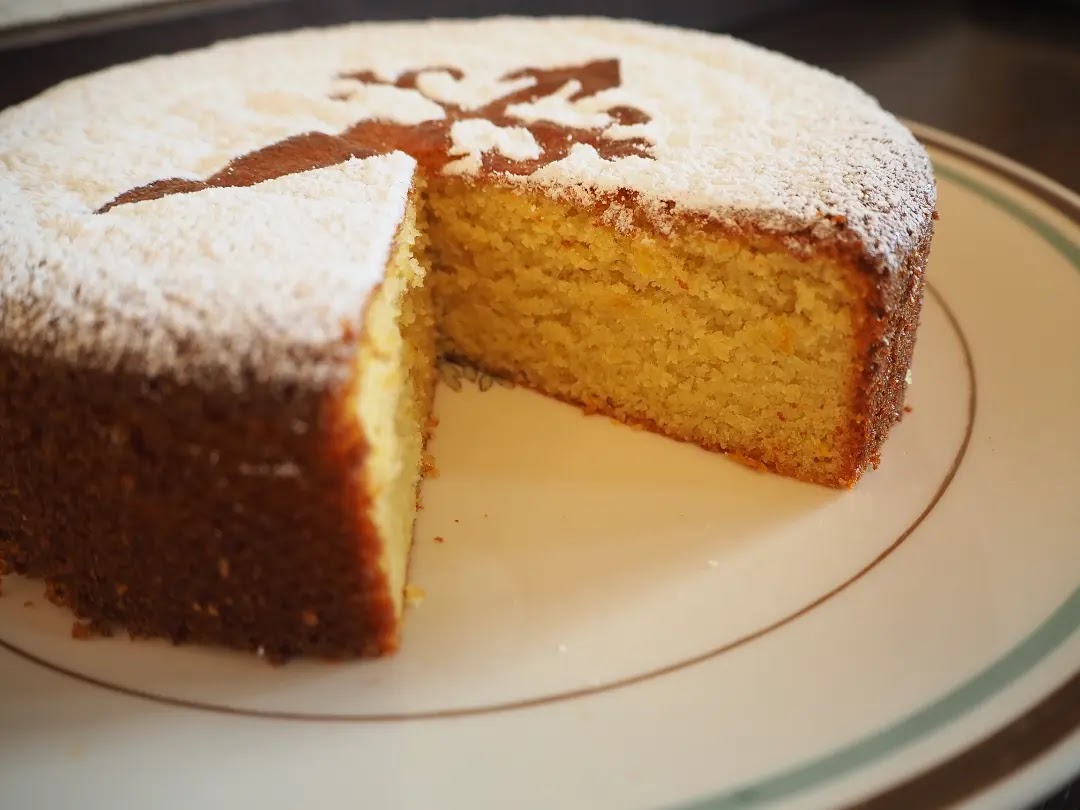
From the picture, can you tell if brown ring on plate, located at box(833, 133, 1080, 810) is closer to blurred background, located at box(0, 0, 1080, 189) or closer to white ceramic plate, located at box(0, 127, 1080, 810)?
white ceramic plate, located at box(0, 127, 1080, 810)

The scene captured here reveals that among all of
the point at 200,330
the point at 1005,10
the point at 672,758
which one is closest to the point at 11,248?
the point at 200,330

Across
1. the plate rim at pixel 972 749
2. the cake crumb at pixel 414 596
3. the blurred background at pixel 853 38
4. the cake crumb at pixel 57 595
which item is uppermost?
the blurred background at pixel 853 38

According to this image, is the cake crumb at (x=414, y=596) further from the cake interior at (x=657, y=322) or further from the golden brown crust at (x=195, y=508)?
the cake interior at (x=657, y=322)

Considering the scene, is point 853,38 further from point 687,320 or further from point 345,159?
point 345,159

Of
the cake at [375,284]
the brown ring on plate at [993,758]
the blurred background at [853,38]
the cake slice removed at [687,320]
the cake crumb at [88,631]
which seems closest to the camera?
the brown ring on plate at [993,758]

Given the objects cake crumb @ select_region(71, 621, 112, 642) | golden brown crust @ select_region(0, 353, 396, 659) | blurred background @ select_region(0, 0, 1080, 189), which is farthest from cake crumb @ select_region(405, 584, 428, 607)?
blurred background @ select_region(0, 0, 1080, 189)

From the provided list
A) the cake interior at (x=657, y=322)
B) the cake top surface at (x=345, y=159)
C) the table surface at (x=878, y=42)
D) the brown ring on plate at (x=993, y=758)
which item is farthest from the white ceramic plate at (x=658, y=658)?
the table surface at (x=878, y=42)

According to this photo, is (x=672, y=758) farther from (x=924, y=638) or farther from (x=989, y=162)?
(x=989, y=162)

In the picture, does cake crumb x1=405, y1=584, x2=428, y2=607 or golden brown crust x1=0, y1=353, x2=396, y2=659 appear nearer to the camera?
golden brown crust x1=0, y1=353, x2=396, y2=659
